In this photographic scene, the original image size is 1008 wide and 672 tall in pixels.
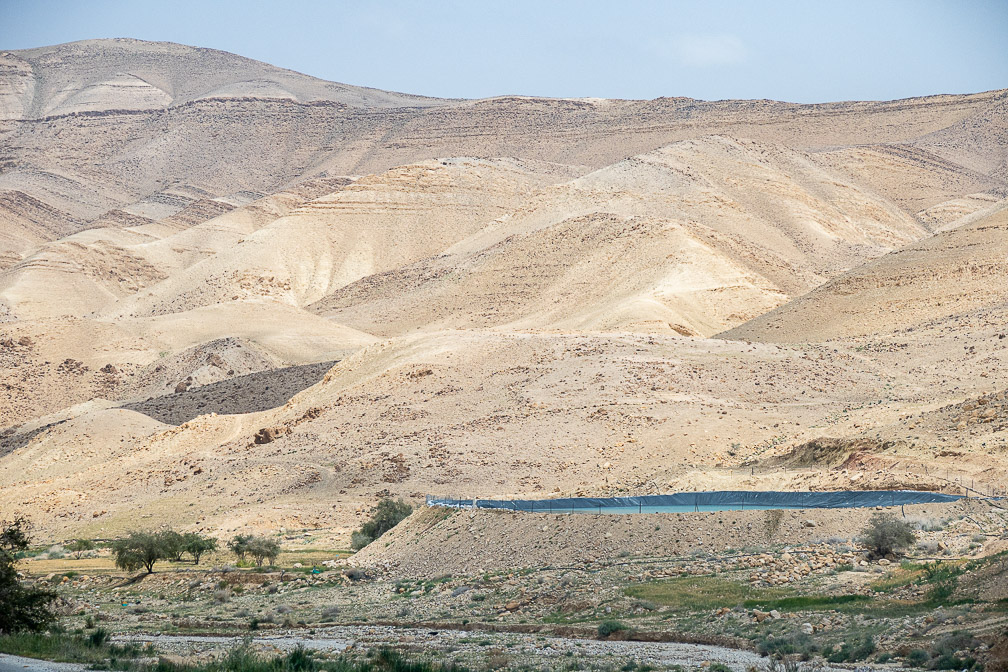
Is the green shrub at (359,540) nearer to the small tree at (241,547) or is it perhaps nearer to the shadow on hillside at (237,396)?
the small tree at (241,547)

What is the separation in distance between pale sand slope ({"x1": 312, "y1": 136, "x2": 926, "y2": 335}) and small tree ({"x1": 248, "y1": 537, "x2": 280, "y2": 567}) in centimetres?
3039

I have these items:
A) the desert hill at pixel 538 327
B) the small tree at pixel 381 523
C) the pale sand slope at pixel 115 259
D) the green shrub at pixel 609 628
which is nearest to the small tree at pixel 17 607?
the green shrub at pixel 609 628

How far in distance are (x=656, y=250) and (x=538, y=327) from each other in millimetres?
10733

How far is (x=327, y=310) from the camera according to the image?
308ft

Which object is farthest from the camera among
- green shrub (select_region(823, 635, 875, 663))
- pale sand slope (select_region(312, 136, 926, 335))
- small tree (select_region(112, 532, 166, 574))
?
pale sand slope (select_region(312, 136, 926, 335))

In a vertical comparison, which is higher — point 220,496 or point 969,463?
point 969,463

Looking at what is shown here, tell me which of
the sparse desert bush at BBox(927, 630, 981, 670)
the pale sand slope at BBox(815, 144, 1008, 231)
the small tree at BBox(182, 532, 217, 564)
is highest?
the pale sand slope at BBox(815, 144, 1008, 231)

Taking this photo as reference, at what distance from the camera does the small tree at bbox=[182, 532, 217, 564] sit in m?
32.8

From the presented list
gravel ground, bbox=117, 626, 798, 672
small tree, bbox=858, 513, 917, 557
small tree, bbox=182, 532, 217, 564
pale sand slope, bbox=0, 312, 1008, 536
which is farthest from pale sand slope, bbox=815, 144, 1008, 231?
gravel ground, bbox=117, 626, 798, 672

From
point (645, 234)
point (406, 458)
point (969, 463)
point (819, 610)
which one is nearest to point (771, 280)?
point (645, 234)

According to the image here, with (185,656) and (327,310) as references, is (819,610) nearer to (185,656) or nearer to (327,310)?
(185,656)

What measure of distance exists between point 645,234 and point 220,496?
44.6 m

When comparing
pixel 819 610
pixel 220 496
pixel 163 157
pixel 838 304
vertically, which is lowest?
pixel 220 496

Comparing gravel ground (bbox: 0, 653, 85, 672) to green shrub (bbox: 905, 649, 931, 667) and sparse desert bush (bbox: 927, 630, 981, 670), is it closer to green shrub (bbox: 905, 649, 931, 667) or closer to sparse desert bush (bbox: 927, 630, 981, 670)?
green shrub (bbox: 905, 649, 931, 667)
